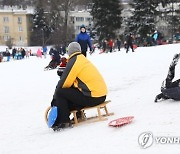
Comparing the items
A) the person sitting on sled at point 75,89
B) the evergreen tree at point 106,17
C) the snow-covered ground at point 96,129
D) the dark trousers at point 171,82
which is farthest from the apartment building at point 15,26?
the person sitting on sled at point 75,89

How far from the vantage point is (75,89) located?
239 inches

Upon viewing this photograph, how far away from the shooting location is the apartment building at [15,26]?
87.7 metres

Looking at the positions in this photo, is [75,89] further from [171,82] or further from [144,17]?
[144,17]

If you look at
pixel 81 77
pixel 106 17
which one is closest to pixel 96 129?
pixel 81 77

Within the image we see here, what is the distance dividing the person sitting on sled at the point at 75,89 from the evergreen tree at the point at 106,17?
47.6 meters

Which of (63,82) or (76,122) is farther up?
(63,82)

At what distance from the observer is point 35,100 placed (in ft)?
33.6

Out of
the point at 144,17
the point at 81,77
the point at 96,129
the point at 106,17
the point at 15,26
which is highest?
the point at 106,17

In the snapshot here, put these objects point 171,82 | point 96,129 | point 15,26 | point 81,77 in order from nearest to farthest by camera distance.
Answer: point 96,129
point 81,77
point 171,82
point 15,26

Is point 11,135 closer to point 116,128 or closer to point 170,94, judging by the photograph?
point 116,128

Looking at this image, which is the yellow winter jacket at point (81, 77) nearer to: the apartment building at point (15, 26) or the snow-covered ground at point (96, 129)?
the snow-covered ground at point (96, 129)

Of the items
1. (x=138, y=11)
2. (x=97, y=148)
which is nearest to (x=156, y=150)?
(x=97, y=148)

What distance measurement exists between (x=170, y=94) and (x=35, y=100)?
484 cm

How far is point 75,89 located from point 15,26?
86226mm
